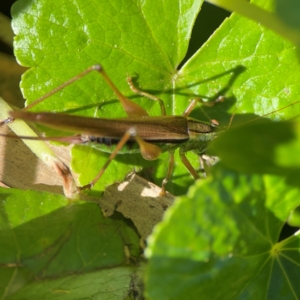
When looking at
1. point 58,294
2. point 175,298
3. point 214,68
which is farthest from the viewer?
point 214,68

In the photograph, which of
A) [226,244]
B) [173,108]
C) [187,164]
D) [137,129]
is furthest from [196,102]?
[226,244]

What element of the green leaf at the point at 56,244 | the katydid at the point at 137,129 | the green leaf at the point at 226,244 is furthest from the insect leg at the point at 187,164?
the green leaf at the point at 226,244

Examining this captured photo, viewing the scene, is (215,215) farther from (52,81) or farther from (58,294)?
(52,81)

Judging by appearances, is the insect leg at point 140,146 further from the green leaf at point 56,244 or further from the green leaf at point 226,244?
the green leaf at point 226,244

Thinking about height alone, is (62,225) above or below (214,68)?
below

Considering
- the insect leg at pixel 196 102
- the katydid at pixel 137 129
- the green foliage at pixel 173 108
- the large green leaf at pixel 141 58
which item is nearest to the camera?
the green foliage at pixel 173 108

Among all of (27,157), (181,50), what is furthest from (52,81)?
(181,50)
